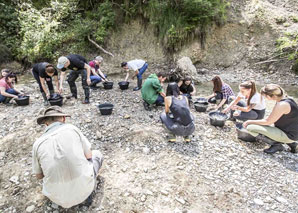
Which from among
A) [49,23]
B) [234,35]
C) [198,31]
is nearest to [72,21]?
[49,23]

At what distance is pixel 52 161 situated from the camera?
1.94m

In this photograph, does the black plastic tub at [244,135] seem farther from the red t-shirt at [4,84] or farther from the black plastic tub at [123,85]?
the red t-shirt at [4,84]

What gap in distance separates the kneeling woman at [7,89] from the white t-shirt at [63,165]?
4.20m

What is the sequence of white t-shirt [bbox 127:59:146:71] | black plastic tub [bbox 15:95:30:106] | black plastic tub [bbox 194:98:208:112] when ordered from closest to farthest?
black plastic tub [bbox 194:98:208:112] < black plastic tub [bbox 15:95:30:106] < white t-shirt [bbox 127:59:146:71]

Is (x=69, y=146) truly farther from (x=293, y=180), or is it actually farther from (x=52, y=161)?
(x=293, y=180)

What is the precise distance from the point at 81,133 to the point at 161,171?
1356 mm

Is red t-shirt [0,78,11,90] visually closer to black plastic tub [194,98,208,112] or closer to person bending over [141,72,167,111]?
person bending over [141,72,167,111]

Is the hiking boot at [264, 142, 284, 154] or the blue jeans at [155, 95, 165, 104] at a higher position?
the blue jeans at [155, 95, 165, 104]

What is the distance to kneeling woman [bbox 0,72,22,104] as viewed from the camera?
5.21m

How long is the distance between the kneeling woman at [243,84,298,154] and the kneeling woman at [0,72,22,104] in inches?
234

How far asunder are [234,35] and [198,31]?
1873mm

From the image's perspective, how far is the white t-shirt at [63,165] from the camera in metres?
1.95

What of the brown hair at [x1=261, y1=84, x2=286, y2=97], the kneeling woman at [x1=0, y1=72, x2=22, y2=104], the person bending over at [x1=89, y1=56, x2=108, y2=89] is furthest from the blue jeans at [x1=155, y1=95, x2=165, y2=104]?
the kneeling woman at [x1=0, y1=72, x2=22, y2=104]

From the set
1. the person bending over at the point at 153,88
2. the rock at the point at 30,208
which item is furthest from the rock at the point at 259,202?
the person bending over at the point at 153,88
